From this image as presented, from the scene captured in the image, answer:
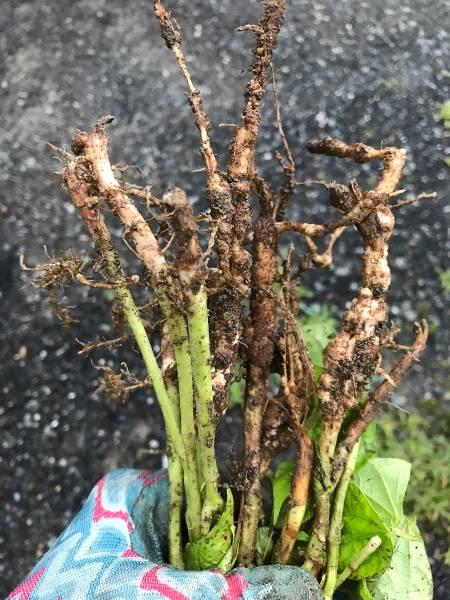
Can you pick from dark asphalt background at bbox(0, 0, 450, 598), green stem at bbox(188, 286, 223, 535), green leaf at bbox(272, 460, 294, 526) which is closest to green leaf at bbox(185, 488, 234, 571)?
green stem at bbox(188, 286, 223, 535)

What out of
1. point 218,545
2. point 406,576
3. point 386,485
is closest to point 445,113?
point 386,485

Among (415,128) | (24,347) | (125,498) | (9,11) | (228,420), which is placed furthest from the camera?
(9,11)

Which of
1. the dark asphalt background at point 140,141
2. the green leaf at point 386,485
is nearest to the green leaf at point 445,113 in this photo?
the dark asphalt background at point 140,141

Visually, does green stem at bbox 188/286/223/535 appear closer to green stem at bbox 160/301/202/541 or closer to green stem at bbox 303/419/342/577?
green stem at bbox 160/301/202/541

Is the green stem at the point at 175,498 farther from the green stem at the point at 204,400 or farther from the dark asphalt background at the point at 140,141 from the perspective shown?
the dark asphalt background at the point at 140,141

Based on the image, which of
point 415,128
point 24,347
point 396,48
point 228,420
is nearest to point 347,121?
point 415,128

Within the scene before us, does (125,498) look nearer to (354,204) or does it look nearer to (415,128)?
(354,204)

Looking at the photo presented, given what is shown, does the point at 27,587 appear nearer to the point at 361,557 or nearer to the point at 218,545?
the point at 218,545
